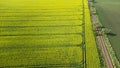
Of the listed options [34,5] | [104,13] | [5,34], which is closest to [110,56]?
[5,34]

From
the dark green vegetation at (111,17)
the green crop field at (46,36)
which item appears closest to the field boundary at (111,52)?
the dark green vegetation at (111,17)

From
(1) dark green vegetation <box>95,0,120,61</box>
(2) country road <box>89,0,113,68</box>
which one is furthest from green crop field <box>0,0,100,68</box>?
(1) dark green vegetation <box>95,0,120,61</box>

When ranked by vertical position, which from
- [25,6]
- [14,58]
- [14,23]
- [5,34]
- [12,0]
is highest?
[12,0]

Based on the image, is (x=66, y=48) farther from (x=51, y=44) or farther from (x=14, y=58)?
(x=14, y=58)

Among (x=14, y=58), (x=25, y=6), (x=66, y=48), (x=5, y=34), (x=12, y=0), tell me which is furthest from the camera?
(x=12, y=0)

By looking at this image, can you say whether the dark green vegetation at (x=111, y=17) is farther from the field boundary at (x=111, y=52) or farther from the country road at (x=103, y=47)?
the country road at (x=103, y=47)

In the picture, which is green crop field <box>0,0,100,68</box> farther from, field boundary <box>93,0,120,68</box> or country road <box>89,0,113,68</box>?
field boundary <box>93,0,120,68</box>
